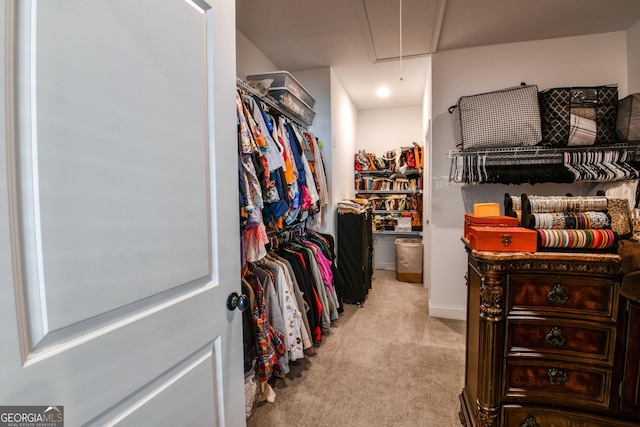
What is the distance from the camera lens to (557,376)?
1226 mm

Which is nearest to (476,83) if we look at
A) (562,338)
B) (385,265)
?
(562,338)

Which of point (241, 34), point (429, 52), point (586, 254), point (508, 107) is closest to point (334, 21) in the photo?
point (241, 34)

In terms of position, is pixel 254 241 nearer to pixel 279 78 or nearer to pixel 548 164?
pixel 279 78

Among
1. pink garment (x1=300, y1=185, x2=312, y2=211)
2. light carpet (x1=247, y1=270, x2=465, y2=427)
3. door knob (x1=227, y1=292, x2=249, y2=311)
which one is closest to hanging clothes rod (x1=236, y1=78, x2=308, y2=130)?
pink garment (x1=300, y1=185, x2=312, y2=211)

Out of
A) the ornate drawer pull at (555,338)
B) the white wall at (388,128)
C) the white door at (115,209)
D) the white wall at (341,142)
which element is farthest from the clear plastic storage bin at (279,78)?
the white wall at (388,128)

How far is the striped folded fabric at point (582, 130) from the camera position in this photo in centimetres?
220

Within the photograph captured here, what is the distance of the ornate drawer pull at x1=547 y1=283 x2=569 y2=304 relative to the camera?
Result: 1185 mm

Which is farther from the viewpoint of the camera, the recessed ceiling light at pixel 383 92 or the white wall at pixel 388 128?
the white wall at pixel 388 128

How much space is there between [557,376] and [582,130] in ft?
6.25

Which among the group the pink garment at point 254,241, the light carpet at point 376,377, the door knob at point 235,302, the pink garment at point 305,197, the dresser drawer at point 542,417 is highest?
the pink garment at point 305,197

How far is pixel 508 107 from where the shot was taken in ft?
7.52

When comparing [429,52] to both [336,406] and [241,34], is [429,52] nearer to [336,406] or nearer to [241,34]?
[241,34]

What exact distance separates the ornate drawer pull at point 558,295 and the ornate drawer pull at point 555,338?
0.38ft

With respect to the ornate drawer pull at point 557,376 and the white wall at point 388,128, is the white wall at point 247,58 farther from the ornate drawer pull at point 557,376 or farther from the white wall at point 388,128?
the ornate drawer pull at point 557,376
